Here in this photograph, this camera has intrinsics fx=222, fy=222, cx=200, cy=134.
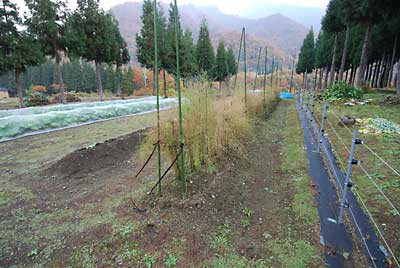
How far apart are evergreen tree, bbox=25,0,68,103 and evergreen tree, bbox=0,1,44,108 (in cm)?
88

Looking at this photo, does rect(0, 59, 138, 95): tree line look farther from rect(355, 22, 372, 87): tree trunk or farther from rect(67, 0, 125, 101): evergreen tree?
rect(355, 22, 372, 87): tree trunk

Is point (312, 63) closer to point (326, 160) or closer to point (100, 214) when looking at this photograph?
→ point (326, 160)

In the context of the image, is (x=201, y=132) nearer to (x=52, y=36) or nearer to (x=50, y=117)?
(x=50, y=117)

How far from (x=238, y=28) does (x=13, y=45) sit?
8413 cm

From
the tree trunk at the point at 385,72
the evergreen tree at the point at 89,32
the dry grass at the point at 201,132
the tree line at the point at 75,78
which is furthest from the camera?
the tree line at the point at 75,78

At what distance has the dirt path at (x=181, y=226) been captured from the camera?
1.54 meters

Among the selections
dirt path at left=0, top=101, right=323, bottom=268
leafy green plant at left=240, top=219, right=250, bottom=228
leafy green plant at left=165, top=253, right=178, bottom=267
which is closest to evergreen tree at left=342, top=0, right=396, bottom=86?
dirt path at left=0, top=101, right=323, bottom=268

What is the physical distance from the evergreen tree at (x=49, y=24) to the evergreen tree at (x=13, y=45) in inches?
34.5

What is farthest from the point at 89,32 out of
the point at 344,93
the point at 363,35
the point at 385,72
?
the point at 385,72

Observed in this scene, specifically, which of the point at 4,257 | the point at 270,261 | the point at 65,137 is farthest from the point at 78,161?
the point at 270,261

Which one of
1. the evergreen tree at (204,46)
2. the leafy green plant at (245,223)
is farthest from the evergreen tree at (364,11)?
the evergreen tree at (204,46)

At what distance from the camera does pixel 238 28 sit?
268 feet

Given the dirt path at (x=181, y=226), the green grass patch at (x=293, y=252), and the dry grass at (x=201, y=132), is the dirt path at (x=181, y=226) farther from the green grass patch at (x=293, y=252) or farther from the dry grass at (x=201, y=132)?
the dry grass at (x=201, y=132)

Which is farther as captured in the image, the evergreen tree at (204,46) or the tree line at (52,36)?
the evergreen tree at (204,46)
